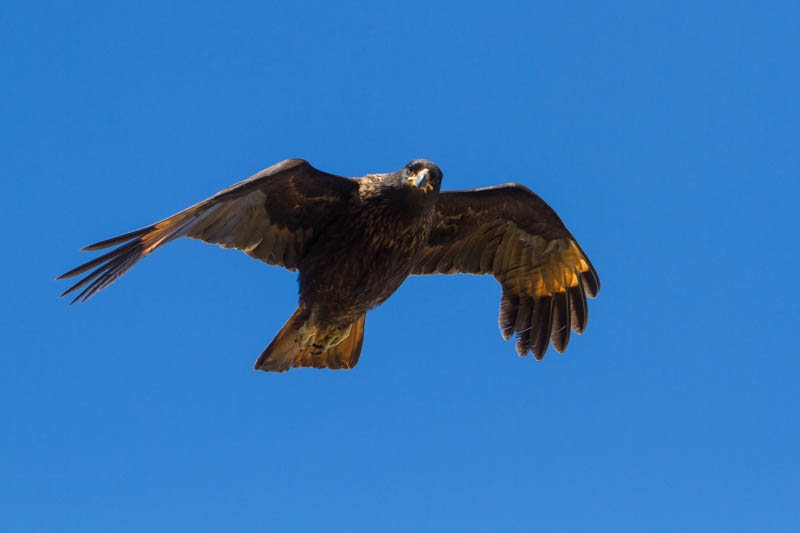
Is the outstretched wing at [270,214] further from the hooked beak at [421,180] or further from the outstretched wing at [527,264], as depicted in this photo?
the outstretched wing at [527,264]

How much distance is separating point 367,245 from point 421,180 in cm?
65

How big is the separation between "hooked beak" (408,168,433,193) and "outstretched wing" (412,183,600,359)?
3.96 ft

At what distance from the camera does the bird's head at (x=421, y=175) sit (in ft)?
22.6

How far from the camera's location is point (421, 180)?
688 centimetres

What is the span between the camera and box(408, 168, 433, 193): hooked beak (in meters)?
6.88

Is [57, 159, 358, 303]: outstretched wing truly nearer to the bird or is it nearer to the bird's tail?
the bird

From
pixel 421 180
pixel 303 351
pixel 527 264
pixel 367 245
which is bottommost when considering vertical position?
pixel 303 351

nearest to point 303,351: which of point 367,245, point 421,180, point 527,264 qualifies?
point 367,245

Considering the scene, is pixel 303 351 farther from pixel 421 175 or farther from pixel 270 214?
pixel 421 175

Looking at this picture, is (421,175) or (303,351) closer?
(421,175)

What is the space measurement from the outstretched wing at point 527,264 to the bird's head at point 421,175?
1.13 m

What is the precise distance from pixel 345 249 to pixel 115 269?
180 cm

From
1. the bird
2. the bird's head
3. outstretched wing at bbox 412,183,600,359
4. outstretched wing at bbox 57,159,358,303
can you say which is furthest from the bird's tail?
the bird's head

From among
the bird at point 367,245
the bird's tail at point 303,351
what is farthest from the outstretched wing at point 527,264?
the bird's tail at point 303,351
